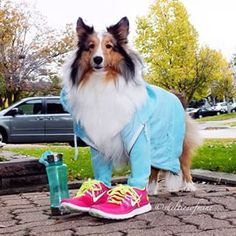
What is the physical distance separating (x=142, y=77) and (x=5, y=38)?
80.2ft

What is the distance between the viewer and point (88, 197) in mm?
3854

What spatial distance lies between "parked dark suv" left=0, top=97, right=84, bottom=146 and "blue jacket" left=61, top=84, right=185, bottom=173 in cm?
1087

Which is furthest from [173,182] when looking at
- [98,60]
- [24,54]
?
[24,54]

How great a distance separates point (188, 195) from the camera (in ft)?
14.9

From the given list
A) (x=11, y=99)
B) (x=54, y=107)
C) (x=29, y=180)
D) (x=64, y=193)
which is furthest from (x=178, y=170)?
(x=11, y=99)

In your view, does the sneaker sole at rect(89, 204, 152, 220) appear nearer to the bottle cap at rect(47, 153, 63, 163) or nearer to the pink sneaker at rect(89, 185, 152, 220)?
the pink sneaker at rect(89, 185, 152, 220)

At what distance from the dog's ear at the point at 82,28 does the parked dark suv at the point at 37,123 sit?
36.7 ft

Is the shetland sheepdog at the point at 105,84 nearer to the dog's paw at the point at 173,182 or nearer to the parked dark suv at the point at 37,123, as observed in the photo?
the dog's paw at the point at 173,182

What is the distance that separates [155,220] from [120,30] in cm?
146

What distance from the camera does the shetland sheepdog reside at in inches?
155

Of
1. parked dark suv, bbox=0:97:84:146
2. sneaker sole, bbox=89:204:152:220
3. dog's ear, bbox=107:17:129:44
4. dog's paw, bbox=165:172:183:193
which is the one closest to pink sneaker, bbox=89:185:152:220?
sneaker sole, bbox=89:204:152:220

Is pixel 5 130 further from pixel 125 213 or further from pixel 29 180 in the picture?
pixel 125 213

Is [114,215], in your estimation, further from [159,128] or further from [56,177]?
[159,128]

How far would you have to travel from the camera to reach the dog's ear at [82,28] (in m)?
4.02
